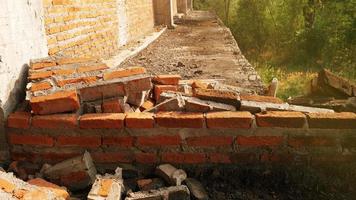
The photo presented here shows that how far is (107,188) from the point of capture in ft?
6.64

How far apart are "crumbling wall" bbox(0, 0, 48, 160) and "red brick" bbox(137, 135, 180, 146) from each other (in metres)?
1.01

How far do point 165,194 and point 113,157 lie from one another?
0.54m

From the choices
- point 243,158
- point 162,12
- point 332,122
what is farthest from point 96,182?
point 162,12

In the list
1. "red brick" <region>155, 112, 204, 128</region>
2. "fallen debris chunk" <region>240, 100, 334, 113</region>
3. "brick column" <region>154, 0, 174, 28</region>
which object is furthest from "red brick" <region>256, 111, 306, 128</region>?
"brick column" <region>154, 0, 174, 28</region>

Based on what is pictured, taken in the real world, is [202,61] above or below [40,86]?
below

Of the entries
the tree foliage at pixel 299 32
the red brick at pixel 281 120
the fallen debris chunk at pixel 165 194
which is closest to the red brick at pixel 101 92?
the fallen debris chunk at pixel 165 194

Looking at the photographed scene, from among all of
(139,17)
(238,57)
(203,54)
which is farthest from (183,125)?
(139,17)

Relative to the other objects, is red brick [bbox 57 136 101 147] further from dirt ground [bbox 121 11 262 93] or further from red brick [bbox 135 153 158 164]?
dirt ground [bbox 121 11 262 93]

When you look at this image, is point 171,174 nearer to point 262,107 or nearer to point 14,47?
point 262,107

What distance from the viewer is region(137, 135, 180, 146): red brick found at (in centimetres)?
238

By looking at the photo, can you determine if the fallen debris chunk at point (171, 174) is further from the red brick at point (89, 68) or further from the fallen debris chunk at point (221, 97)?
the red brick at point (89, 68)

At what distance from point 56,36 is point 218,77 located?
2.17 metres

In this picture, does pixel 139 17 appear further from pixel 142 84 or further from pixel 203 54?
pixel 142 84

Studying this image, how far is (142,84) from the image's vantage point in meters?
2.55
